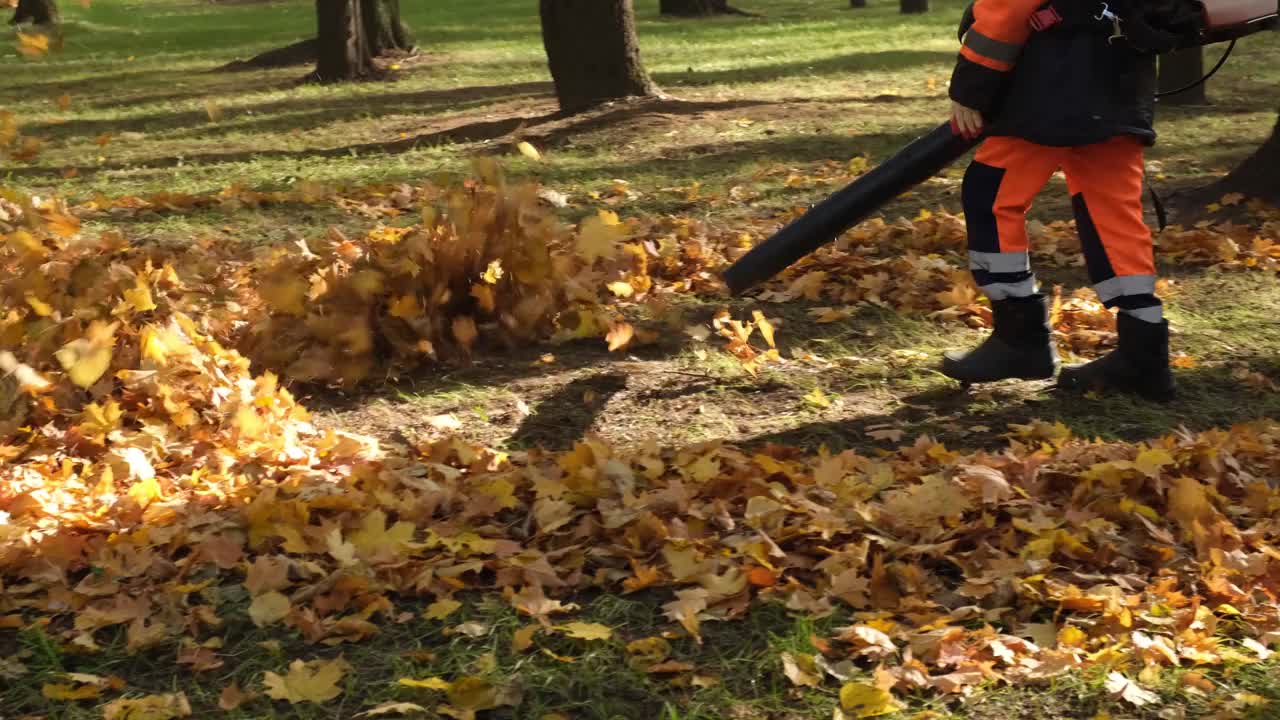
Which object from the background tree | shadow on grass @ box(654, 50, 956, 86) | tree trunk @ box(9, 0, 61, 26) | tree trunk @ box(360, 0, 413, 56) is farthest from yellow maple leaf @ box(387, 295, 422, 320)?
tree trunk @ box(9, 0, 61, 26)

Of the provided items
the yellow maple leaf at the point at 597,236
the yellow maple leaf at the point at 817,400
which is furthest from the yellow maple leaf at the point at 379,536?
the yellow maple leaf at the point at 597,236

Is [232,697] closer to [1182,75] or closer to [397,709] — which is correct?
[397,709]

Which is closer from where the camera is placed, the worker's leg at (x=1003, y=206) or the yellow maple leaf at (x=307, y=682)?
the yellow maple leaf at (x=307, y=682)

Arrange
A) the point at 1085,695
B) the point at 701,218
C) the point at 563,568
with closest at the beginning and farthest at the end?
the point at 1085,695
the point at 563,568
the point at 701,218

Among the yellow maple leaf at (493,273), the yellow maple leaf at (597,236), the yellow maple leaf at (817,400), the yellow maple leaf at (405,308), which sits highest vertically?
the yellow maple leaf at (597,236)

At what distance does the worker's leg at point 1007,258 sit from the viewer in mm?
4598

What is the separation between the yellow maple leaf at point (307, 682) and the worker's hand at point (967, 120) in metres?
2.67

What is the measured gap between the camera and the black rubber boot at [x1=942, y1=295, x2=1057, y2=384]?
15.9 ft

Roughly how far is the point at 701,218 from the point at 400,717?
5.20 meters

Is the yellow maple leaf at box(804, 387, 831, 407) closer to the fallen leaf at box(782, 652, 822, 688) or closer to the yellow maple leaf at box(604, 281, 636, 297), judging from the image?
the yellow maple leaf at box(604, 281, 636, 297)

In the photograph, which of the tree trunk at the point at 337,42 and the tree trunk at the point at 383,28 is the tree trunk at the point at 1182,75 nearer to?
the tree trunk at the point at 337,42

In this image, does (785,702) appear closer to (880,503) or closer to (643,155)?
(880,503)

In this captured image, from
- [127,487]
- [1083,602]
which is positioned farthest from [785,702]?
[127,487]

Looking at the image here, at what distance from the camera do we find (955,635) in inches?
119
